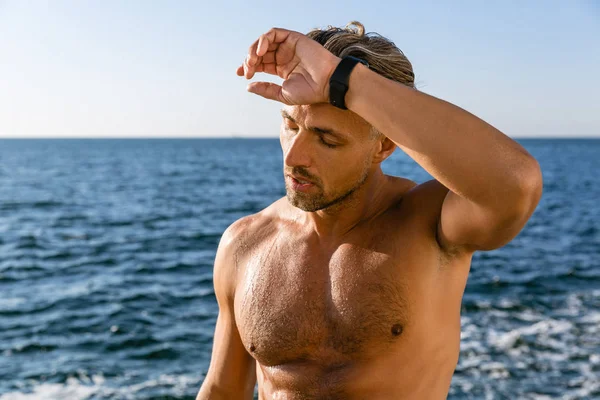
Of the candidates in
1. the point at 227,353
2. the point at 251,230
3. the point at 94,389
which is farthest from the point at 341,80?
the point at 94,389

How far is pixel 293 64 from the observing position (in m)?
2.33

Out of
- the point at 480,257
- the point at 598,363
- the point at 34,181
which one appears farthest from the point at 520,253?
the point at 34,181

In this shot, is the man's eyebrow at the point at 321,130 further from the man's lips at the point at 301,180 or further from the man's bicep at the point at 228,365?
the man's bicep at the point at 228,365

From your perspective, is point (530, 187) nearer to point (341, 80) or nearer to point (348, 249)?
point (341, 80)

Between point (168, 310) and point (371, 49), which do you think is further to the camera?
point (168, 310)

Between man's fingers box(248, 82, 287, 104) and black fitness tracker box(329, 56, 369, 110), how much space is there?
24cm

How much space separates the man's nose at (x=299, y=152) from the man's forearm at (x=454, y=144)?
395 millimetres

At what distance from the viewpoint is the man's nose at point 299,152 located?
97.3 inches

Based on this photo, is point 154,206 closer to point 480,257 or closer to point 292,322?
point 480,257

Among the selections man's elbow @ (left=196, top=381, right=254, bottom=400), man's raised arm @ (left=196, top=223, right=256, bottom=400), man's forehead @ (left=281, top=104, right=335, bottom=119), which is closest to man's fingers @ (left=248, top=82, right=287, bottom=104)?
man's forehead @ (left=281, top=104, right=335, bottom=119)

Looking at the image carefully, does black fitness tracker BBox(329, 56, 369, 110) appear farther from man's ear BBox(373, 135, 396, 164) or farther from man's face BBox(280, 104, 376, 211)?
man's ear BBox(373, 135, 396, 164)

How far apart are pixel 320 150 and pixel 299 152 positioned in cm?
8

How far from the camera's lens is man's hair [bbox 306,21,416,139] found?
255 centimetres

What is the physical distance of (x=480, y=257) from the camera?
1695cm
